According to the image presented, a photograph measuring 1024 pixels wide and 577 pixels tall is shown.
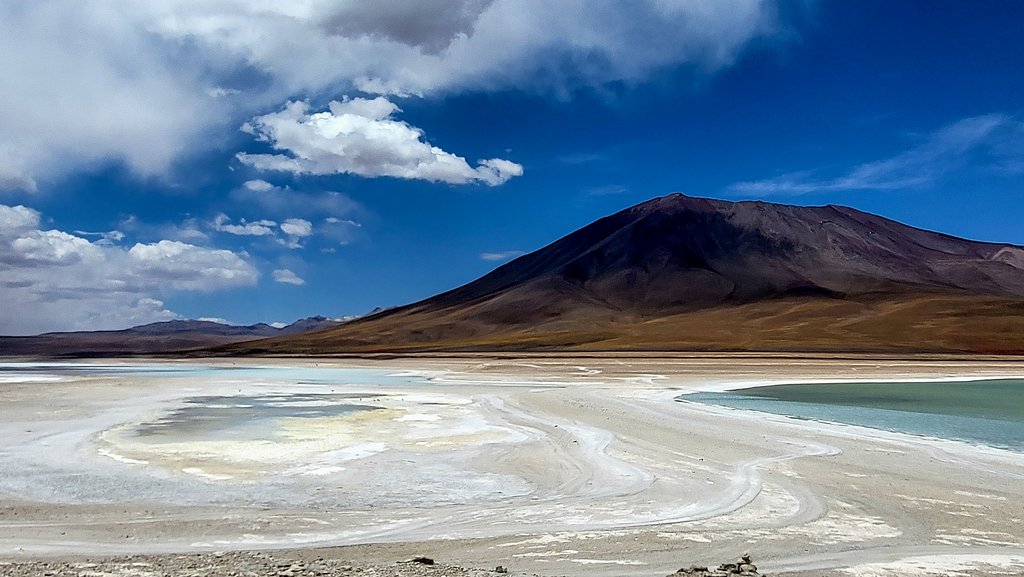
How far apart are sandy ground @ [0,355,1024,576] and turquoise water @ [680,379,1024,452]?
279cm

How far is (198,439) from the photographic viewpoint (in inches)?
910

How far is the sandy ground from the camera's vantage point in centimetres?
1099

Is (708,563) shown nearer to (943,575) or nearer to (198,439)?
(943,575)

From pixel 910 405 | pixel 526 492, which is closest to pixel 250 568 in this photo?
pixel 526 492

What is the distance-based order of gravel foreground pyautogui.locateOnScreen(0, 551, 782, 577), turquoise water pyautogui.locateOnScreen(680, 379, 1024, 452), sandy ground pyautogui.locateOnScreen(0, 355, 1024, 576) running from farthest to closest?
turquoise water pyautogui.locateOnScreen(680, 379, 1024, 452) → sandy ground pyautogui.locateOnScreen(0, 355, 1024, 576) → gravel foreground pyautogui.locateOnScreen(0, 551, 782, 577)

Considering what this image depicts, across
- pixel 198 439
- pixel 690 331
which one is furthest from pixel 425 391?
pixel 690 331

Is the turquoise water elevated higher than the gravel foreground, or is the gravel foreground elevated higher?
the gravel foreground

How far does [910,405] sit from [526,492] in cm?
2781

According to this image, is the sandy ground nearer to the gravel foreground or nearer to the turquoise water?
the gravel foreground

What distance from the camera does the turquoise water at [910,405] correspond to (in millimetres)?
26203

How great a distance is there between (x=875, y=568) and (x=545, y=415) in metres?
20.4

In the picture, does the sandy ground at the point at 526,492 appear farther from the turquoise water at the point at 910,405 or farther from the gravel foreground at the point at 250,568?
the turquoise water at the point at 910,405

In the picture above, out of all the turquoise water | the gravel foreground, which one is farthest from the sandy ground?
the turquoise water

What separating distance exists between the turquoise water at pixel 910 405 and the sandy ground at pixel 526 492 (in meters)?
2.79
